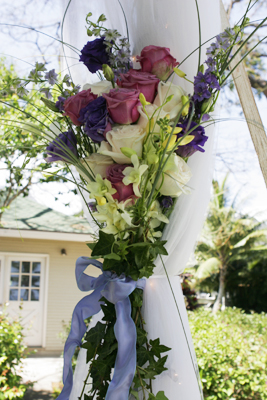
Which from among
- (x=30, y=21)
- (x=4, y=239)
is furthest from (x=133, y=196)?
(x=4, y=239)

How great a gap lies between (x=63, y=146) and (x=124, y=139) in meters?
0.21

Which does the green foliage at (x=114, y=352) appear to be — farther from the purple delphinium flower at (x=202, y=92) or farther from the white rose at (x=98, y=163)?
the purple delphinium flower at (x=202, y=92)

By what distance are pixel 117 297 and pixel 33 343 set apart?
7718 mm

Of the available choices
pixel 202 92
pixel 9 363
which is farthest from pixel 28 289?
pixel 202 92

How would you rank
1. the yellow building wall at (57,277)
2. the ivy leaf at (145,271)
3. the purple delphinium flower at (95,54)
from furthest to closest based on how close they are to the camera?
1. the yellow building wall at (57,277)
2. the purple delphinium flower at (95,54)
3. the ivy leaf at (145,271)

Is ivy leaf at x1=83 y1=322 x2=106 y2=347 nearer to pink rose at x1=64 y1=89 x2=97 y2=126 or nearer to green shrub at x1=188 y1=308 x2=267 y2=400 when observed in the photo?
pink rose at x1=64 y1=89 x2=97 y2=126

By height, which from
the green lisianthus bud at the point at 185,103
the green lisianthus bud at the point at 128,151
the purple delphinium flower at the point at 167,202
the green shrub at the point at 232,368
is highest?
the green lisianthus bud at the point at 185,103

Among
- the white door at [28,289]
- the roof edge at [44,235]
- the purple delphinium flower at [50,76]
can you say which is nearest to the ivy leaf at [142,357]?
the purple delphinium flower at [50,76]

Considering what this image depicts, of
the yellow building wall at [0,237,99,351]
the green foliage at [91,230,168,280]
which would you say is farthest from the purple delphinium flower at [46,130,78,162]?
the yellow building wall at [0,237,99,351]

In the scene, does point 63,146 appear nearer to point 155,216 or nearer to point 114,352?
point 155,216

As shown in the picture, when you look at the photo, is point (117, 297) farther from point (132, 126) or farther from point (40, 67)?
point (40, 67)

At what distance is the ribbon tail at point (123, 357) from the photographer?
87 centimetres

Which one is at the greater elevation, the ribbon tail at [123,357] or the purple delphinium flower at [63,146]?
the purple delphinium flower at [63,146]

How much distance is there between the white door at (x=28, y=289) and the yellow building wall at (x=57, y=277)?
17 centimetres
